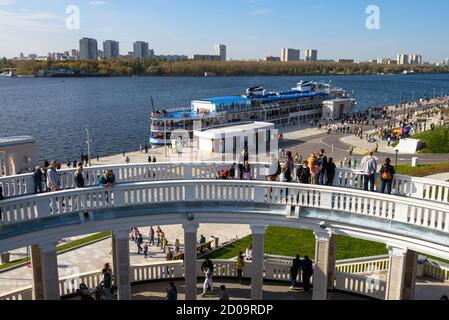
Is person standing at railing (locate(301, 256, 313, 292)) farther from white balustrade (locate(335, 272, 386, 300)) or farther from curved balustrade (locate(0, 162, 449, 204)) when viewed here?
curved balustrade (locate(0, 162, 449, 204))

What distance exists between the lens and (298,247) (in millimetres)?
23750

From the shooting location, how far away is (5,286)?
19391 millimetres

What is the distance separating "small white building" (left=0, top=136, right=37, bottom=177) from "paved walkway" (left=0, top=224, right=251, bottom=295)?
11.8m

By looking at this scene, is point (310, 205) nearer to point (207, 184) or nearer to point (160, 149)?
point (207, 184)

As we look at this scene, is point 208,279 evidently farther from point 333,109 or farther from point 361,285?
point 333,109

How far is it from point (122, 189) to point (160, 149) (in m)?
57.1

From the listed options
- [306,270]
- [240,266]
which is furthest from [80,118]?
[306,270]

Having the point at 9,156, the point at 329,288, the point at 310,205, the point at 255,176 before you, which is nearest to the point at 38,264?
the point at 255,176

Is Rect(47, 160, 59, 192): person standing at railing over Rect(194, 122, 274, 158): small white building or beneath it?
over

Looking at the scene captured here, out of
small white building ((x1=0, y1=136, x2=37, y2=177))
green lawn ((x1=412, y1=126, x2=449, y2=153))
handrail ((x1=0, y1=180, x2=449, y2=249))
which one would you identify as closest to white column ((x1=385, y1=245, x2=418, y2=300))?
handrail ((x1=0, y1=180, x2=449, y2=249))

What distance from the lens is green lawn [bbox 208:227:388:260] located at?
899 inches

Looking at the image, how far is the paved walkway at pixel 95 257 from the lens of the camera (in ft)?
65.8
